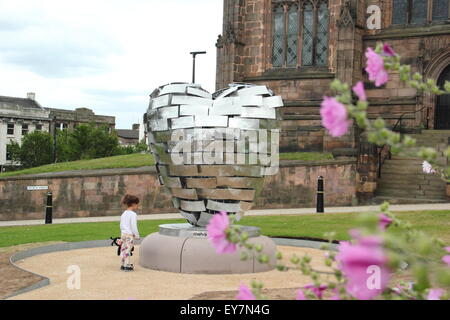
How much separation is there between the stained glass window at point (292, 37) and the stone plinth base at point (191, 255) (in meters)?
22.9

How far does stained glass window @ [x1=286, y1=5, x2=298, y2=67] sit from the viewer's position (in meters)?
32.6

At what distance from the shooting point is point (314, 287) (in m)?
2.79

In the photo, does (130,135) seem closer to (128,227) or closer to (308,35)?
(308,35)

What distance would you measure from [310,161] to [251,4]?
11.2 m

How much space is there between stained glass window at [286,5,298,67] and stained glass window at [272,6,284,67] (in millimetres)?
377

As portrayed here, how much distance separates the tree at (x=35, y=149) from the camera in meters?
64.1

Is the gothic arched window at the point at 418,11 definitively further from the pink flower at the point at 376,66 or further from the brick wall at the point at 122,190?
the pink flower at the point at 376,66

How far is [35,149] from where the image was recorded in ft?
210

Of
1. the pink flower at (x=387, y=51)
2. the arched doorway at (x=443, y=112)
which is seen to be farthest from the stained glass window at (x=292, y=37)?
the pink flower at (x=387, y=51)
